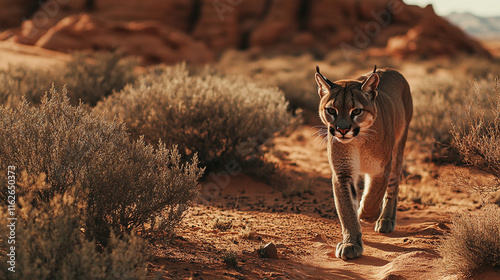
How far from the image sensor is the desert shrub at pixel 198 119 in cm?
780

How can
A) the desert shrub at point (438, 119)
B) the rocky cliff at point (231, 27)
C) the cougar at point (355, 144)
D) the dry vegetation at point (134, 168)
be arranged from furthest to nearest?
the rocky cliff at point (231, 27), the desert shrub at point (438, 119), the cougar at point (355, 144), the dry vegetation at point (134, 168)

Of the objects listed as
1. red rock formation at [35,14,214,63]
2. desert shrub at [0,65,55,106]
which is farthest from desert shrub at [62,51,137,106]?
red rock formation at [35,14,214,63]

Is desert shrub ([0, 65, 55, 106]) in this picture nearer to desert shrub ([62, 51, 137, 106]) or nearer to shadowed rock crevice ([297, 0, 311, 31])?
desert shrub ([62, 51, 137, 106])

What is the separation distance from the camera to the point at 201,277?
404 centimetres

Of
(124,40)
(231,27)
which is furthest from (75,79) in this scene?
(231,27)

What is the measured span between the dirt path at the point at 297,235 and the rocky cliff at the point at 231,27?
1615 centimetres

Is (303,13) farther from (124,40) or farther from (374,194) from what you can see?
(374,194)

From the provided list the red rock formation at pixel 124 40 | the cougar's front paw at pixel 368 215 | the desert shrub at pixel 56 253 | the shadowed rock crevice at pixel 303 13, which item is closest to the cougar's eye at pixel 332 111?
the cougar's front paw at pixel 368 215

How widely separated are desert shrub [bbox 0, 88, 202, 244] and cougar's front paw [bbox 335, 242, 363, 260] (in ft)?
5.50

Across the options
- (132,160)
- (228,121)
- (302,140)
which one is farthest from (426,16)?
(132,160)

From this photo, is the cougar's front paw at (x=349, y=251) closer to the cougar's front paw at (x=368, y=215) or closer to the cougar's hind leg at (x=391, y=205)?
the cougar's front paw at (x=368, y=215)

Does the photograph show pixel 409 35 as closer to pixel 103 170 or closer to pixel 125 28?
pixel 125 28

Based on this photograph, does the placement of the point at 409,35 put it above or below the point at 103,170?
above

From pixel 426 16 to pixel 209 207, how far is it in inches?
1278
